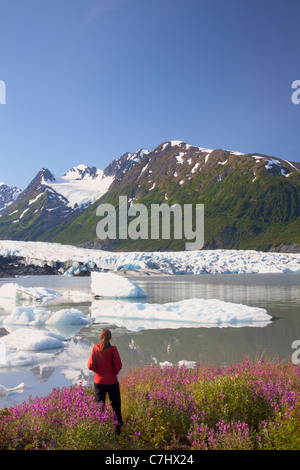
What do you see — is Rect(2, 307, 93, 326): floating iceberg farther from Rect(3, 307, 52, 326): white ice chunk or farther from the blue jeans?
the blue jeans

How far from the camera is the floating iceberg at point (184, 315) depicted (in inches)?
767

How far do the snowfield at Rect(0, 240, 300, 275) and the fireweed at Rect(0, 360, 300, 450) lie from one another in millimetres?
67395

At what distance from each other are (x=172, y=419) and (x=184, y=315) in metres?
15.0

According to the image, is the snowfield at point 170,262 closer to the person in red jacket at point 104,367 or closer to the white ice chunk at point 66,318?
the white ice chunk at point 66,318

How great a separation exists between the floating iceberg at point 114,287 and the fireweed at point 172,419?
25308mm

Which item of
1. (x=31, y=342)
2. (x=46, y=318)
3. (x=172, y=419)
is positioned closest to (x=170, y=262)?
(x=46, y=318)

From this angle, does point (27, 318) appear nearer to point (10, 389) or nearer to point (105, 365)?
A: point (10, 389)

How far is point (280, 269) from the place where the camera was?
76875mm

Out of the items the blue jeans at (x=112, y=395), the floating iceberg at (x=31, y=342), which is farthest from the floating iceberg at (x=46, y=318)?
the blue jeans at (x=112, y=395)

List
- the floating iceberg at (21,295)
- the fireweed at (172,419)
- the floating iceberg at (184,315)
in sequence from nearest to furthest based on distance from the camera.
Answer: the fireweed at (172,419), the floating iceberg at (184,315), the floating iceberg at (21,295)

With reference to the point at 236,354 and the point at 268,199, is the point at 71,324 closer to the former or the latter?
the point at 236,354

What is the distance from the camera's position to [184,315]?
20.7 metres

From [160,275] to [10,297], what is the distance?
4390 cm

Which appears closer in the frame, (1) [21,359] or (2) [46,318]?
(1) [21,359]
